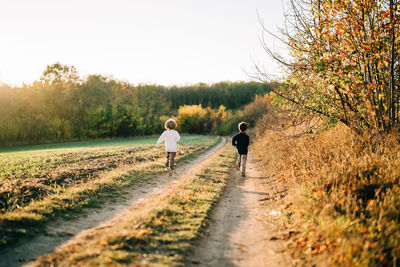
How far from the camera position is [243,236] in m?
5.36

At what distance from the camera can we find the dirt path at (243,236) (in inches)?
172

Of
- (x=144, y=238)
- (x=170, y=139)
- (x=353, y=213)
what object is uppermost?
(x=170, y=139)

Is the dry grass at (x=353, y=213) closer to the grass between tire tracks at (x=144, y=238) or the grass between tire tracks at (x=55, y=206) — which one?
the grass between tire tracks at (x=144, y=238)

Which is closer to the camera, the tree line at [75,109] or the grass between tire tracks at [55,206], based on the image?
the grass between tire tracks at [55,206]

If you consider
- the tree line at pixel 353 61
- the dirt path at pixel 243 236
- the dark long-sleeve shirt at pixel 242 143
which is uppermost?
the tree line at pixel 353 61

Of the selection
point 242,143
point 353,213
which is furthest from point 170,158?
point 353,213

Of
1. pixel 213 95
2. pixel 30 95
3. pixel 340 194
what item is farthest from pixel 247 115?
pixel 213 95

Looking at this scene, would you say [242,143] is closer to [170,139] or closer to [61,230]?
[170,139]

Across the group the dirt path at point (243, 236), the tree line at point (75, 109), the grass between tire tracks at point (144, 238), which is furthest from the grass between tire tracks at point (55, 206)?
the tree line at point (75, 109)

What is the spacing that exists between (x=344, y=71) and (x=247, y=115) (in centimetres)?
4590

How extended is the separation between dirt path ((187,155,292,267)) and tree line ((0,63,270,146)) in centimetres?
4569

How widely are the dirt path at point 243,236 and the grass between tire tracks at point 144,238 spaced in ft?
0.99

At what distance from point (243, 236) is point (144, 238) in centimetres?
201

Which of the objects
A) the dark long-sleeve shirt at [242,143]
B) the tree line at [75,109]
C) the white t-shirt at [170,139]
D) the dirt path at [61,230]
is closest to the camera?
the dirt path at [61,230]
